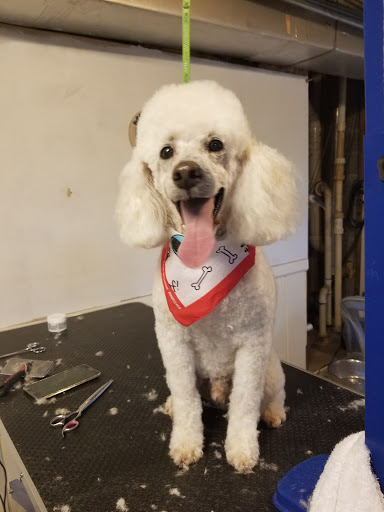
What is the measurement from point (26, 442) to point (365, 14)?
0.96 meters

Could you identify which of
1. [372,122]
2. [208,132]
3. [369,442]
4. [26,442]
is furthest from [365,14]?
[26,442]

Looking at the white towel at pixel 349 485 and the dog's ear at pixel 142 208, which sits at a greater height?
the dog's ear at pixel 142 208

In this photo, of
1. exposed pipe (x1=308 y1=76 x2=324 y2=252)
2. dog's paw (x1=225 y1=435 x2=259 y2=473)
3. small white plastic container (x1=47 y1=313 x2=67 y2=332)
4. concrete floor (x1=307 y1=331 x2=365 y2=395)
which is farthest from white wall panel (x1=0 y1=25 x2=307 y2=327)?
concrete floor (x1=307 y1=331 x2=365 y2=395)

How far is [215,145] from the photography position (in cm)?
70

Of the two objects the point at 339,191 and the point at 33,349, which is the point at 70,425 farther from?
the point at 339,191

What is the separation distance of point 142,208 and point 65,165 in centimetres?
88

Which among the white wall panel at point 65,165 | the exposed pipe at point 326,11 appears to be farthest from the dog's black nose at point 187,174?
the exposed pipe at point 326,11

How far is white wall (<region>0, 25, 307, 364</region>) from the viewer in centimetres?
141

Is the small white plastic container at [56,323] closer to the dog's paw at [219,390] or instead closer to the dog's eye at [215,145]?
the dog's paw at [219,390]

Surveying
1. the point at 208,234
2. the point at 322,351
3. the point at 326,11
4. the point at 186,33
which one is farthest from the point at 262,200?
the point at 322,351

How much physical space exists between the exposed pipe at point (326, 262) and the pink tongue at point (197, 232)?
6.82 feet

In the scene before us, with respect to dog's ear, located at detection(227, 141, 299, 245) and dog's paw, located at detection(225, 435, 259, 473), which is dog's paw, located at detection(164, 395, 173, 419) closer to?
dog's paw, located at detection(225, 435, 259, 473)

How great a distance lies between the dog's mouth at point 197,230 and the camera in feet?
2.18

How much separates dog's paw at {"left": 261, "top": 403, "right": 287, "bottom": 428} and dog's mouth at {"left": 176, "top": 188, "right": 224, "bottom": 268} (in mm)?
425
